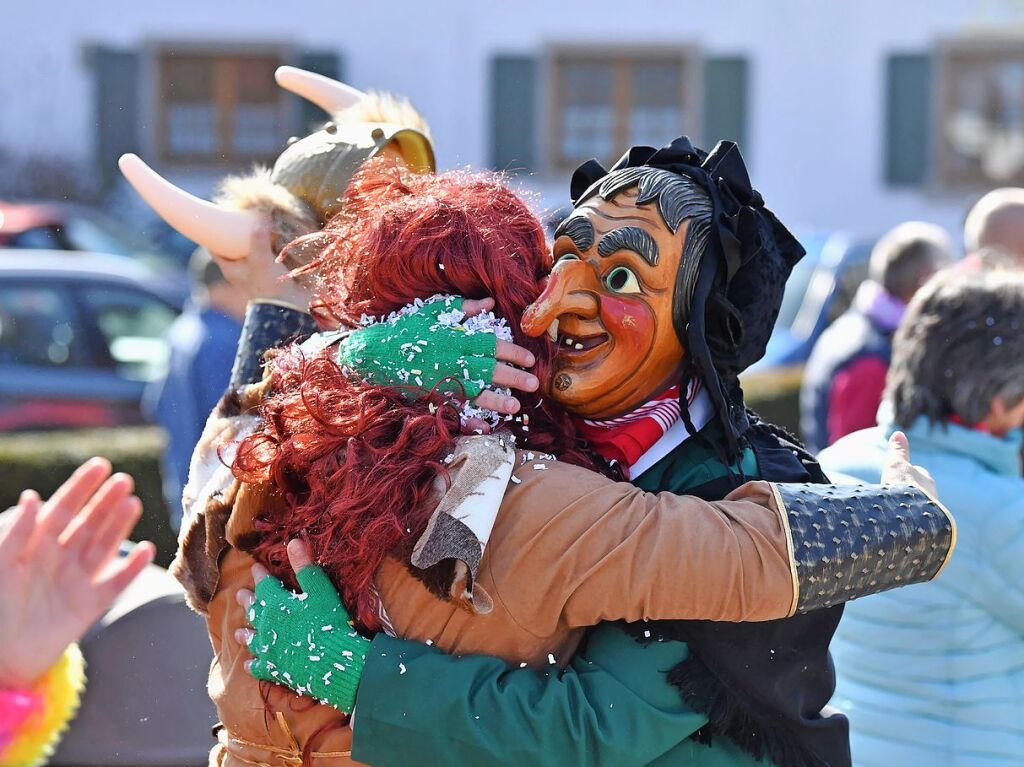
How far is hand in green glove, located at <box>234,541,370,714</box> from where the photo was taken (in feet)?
5.91

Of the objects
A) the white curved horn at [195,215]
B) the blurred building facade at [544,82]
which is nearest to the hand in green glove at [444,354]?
the white curved horn at [195,215]

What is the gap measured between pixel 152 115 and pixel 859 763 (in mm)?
14036

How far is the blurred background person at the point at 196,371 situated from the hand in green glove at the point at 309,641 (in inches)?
77.6

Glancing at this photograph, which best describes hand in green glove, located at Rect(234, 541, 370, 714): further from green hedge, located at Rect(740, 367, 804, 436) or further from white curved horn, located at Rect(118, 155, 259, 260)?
green hedge, located at Rect(740, 367, 804, 436)

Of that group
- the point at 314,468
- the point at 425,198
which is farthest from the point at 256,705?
the point at 425,198

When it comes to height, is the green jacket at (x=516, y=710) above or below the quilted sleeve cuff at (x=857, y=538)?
below

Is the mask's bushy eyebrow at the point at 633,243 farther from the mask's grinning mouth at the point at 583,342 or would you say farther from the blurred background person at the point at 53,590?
the blurred background person at the point at 53,590

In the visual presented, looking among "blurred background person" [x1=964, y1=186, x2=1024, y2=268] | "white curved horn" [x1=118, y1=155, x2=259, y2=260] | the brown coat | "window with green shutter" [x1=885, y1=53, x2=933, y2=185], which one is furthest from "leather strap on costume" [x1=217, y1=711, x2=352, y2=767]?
"window with green shutter" [x1=885, y1=53, x2=933, y2=185]

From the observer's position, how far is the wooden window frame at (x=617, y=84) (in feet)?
51.2

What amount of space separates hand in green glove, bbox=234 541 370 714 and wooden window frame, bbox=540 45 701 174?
1393 cm

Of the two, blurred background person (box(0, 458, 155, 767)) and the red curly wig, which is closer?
the red curly wig

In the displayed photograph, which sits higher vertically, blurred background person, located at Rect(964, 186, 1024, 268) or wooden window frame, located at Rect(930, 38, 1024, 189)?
wooden window frame, located at Rect(930, 38, 1024, 189)

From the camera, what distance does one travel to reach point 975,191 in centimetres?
1527

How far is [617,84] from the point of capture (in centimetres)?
1603
